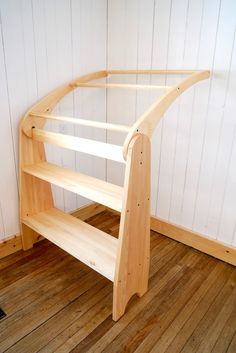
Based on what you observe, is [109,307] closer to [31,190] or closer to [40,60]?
[31,190]

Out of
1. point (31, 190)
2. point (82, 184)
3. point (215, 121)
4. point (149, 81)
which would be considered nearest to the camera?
point (82, 184)

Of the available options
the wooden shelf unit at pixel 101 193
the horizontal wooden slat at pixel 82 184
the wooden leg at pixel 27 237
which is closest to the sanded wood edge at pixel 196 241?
the wooden shelf unit at pixel 101 193

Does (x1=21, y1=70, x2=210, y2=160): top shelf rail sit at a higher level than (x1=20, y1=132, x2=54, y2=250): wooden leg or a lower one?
higher

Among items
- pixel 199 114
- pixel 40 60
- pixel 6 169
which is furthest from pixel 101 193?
pixel 40 60

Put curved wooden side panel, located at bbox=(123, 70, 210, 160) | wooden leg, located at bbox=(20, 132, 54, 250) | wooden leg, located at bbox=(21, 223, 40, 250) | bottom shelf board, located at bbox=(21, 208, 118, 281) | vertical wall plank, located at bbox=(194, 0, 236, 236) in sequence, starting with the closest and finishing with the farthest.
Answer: curved wooden side panel, located at bbox=(123, 70, 210, 160)
bottom shelf board, located at bbox=(21, 208, 118, 281)
vertical wall plank, located at bbox=(194, 0, 236, 236)
wooden leg, located at bbox=(20, 132, 54, 250)
wooden leg, located at bbox=(21, 223, 40, 250)

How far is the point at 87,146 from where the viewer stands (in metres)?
1.26

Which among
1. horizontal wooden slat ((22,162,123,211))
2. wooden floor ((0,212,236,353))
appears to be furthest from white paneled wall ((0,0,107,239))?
wooden floor ((0,212,236,353))

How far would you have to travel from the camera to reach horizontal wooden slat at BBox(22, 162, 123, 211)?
1272mm

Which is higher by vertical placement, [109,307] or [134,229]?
[134,229]

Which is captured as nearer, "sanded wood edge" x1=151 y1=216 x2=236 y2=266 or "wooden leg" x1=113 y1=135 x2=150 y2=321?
"wooden leg" x1=113 y1=135 x2=150 y2=321

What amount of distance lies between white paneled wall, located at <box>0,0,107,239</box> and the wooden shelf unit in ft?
0.30

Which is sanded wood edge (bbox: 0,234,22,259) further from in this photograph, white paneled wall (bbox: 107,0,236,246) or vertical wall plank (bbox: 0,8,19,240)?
white paneled wall (bbox: 107,0,236,246)

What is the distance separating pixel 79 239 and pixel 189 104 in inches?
43.0

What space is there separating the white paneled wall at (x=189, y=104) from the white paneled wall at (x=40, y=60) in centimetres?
21
